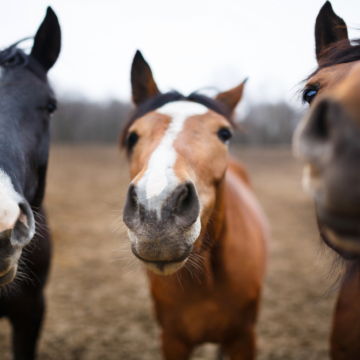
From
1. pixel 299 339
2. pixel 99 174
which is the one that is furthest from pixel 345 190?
pixel 99 174

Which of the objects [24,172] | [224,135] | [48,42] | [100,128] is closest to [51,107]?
[48,42]

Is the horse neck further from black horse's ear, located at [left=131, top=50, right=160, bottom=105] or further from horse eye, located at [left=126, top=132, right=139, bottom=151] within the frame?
black horse's ear, located at [left=131, top=50, right=160, bottom=105]

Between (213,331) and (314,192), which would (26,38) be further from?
(213,331)

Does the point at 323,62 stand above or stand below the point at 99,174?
above

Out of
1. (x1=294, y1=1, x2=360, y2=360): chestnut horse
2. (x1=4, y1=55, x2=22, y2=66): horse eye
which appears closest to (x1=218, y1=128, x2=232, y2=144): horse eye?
(x1=294, y1=1, x2=360, y2=360): chestnut horse

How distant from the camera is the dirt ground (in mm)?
3361

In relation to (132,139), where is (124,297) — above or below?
below

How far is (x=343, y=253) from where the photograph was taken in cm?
137

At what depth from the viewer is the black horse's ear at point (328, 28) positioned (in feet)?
5.86

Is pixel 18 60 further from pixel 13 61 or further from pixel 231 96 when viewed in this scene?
pixel 231 96

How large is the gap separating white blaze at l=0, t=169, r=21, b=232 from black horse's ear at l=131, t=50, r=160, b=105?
1.40 meters

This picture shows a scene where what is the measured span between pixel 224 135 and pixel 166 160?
0.73 metres

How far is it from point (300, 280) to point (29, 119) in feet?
16.6

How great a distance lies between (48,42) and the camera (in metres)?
2.20
